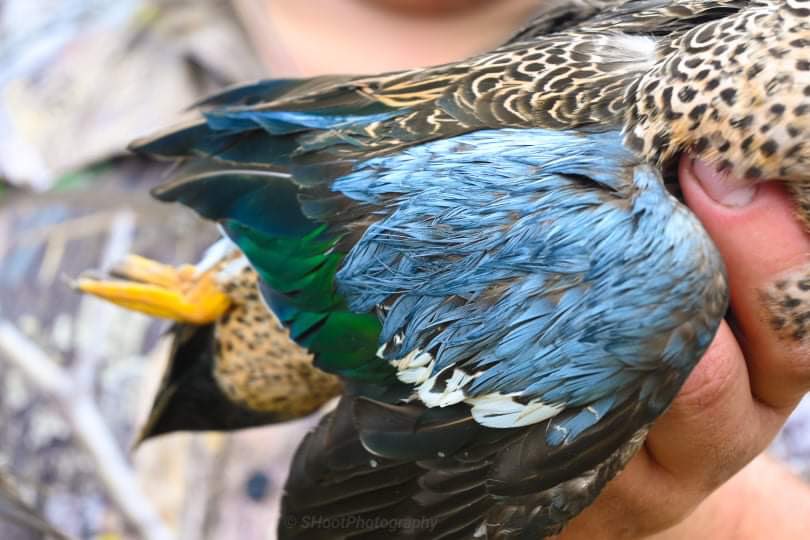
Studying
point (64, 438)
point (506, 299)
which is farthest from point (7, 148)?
point (506, 299)

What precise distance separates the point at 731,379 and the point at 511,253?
14.1 inches

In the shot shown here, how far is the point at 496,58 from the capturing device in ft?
4.27

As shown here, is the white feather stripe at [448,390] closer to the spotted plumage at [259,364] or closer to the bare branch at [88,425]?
the spotted plumage at [259,364]

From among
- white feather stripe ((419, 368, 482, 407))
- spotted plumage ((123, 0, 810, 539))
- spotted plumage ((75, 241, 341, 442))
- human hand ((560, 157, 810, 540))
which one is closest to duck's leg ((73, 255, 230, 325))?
spotted plumage ((75, 241, 341, 442))

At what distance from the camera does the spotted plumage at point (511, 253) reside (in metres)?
1.03

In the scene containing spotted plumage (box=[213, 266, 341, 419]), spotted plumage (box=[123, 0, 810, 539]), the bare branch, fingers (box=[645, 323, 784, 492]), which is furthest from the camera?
the bare branch

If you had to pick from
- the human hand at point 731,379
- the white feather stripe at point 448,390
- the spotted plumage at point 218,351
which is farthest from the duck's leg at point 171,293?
the human hand at point 731,379

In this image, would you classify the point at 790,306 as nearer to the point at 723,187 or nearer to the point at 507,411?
the point at 723,187

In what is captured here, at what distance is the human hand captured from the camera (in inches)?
43.4

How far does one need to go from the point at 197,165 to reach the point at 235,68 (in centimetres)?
82

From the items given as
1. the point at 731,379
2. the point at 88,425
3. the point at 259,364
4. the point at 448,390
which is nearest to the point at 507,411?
the point at 448,390

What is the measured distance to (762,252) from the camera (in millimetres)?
1100

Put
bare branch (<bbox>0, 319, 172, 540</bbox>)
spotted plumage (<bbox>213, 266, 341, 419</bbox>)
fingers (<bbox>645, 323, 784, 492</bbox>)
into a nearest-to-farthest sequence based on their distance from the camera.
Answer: fingers (<bbox>645, 323, 784, 492</bbox>), spotted plumage (<bbox>213, 266, 341, 419</bbox>), bare branch (<bbox>0, 319, 172, 540</bbox>)

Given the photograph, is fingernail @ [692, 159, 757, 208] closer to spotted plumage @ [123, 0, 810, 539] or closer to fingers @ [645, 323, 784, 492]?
spotted plumage @ [123, 0, 810, 539]
